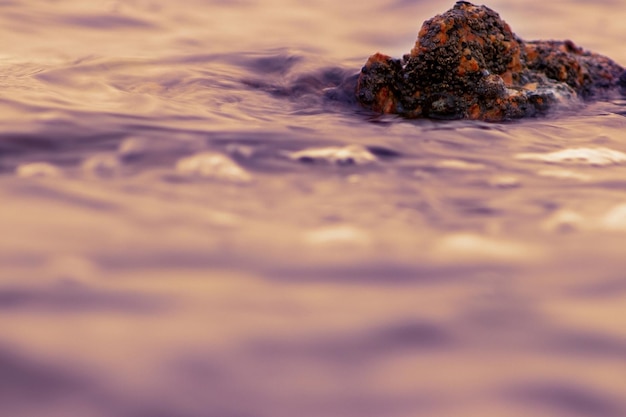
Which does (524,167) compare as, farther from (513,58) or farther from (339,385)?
(339,385)

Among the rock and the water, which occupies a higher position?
the rock

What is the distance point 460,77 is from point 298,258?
7.59 feet

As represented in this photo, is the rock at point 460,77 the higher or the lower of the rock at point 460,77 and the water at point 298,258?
the higher

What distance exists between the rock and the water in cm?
19

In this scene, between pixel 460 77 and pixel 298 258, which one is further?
pixel 460 77

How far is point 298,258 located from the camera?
1.94 metres

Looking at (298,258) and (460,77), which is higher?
(460,77)

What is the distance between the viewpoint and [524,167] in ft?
9.97

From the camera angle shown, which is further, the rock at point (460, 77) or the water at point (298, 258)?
the rock at point (460, 77)

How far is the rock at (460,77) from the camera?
151 inches

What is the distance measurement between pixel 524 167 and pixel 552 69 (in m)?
1.77

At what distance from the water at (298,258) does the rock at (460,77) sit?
19 centimetres

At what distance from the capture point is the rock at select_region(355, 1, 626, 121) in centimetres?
383

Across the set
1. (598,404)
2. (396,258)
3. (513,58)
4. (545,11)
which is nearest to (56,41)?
(513,58)
